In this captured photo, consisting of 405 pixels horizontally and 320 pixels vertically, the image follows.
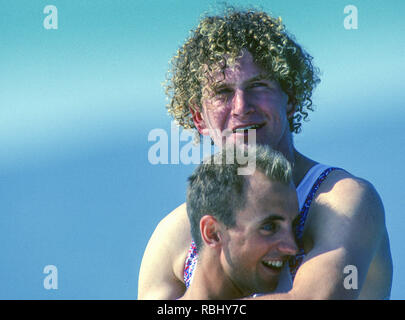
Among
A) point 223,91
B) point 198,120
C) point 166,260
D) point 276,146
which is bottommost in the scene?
point 166,260

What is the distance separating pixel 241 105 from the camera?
276cm

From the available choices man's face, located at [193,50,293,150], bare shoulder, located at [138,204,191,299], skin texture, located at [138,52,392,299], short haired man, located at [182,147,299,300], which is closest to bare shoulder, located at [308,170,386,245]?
skin texture, located at [138,52,392,299]

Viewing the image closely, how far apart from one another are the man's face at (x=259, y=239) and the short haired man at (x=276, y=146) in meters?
0.09

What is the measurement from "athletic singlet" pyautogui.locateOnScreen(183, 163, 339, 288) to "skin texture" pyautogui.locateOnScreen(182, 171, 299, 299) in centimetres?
19

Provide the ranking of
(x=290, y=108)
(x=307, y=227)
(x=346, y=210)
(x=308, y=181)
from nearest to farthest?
1. (x=346, y=210)
2. (x=307, y=227)
3. (x=308, y=181)
4. (x=290, y=108)

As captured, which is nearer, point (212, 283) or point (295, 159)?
point (212, 283)

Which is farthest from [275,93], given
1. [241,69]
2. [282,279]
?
[282,279]

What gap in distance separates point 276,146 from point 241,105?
0.78 feet

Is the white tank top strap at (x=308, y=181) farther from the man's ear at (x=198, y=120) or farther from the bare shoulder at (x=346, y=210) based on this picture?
the man's ear at (x=198, y=120)

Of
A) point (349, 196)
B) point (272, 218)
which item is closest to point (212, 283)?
point (272, 218)

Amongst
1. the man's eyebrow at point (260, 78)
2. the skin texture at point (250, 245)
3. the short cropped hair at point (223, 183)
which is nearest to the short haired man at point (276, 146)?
the man's eyebrow at point (260, 78)

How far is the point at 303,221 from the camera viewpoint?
254 centimetres

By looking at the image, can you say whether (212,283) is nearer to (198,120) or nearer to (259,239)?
(259,239)

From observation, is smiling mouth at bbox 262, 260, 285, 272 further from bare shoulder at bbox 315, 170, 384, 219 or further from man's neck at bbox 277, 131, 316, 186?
man's neck at bbox 277, 131, 316, 186
